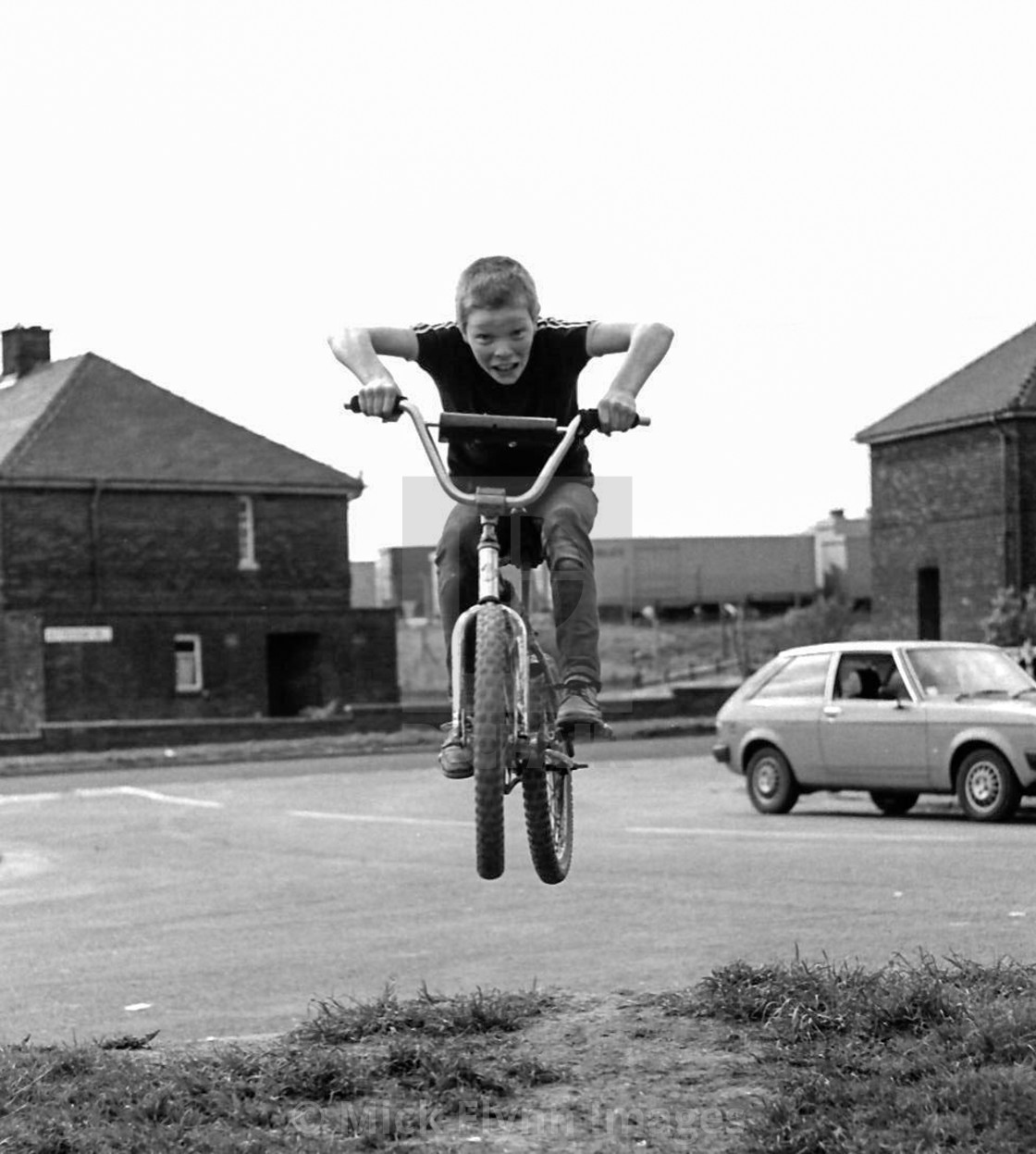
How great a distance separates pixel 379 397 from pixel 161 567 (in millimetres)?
53752

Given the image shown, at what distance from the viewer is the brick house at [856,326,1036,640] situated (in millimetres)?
54250

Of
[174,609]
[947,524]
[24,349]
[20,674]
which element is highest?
[24,349]

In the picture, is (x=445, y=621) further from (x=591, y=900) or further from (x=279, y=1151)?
(x=591, y=900)

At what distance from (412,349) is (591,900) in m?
15.1

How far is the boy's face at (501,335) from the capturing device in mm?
4105

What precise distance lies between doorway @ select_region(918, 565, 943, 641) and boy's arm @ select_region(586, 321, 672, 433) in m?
55.8

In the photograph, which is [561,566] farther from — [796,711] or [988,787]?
[796,711]

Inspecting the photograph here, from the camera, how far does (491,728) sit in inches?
159

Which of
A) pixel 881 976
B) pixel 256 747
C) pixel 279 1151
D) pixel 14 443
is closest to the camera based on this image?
pixel 279 1151

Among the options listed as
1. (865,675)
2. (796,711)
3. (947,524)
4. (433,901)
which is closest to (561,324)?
(433,901)

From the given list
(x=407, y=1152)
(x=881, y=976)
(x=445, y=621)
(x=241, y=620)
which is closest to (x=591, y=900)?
(x=881, y=976)

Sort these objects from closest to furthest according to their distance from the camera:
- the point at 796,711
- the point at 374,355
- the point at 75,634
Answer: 1. the point at 374,355
2. the point at 796,711
3. the point at 75,634

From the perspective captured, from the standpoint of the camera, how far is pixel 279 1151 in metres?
6.85

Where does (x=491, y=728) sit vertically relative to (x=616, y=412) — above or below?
below
